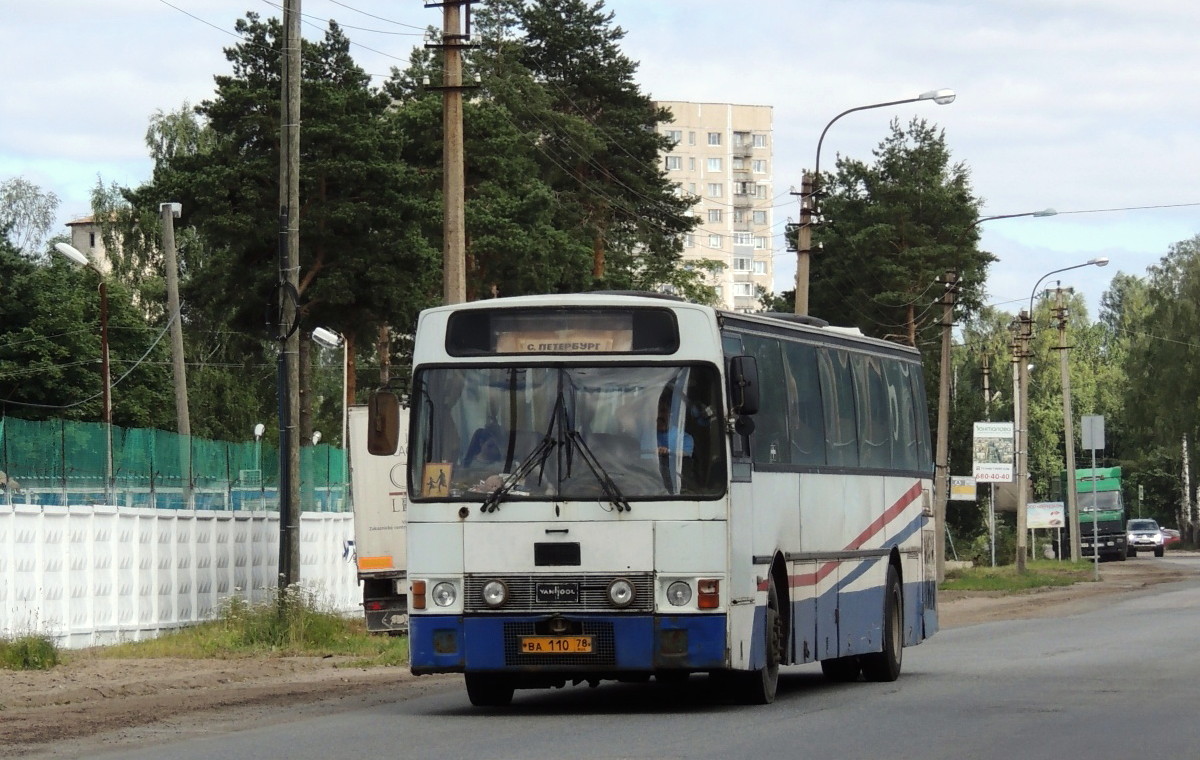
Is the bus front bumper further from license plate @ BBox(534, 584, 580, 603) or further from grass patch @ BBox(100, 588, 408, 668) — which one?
grass patch @ BBox(100, 588, 408, 668)

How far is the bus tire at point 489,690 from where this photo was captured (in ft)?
51.5

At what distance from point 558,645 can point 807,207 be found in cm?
2578

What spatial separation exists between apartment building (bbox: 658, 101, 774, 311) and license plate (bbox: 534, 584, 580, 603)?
16029cm

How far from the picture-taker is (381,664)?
22938 mm

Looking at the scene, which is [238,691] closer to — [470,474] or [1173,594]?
[470,474]

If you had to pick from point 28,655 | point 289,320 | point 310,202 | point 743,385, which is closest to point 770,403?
point 743,385

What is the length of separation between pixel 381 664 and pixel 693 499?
9013 millimetres

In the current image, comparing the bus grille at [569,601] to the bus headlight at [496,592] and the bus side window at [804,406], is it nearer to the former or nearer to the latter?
the bus headlight at [496,592]

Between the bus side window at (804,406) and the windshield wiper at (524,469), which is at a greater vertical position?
the bus side window at (804,406)

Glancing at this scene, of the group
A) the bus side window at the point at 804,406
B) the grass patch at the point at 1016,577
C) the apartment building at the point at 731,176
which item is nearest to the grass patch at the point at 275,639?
the bus side window at the point at 804,406

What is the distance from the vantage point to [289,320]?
86.2 feet

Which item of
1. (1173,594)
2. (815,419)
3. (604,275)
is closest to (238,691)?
(815,419)

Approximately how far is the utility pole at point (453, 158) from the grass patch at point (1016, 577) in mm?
25337

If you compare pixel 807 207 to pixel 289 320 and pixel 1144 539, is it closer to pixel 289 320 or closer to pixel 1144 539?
pixel 289 320
